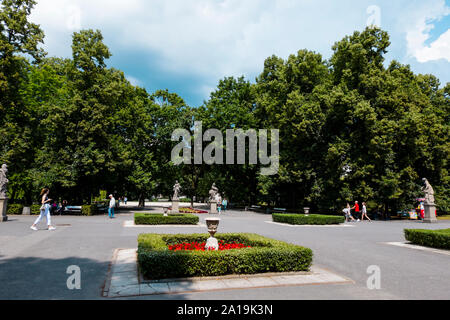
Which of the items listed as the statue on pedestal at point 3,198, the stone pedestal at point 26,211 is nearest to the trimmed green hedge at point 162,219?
the statue on pedestal at point 3,198

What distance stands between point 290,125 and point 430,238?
22.2 metres

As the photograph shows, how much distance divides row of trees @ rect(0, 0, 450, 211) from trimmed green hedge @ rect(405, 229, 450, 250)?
48.4ft

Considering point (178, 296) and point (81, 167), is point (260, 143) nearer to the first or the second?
point (81, 167)

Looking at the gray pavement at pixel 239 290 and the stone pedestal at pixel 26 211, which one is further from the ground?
the stone pedestal at pixel 26 211

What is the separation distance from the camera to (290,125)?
32281 mm

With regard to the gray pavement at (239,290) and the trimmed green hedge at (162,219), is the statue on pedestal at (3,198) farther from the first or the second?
the trimmed green hedge at (162,219)

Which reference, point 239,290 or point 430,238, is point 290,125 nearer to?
point 430,238

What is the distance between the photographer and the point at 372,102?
27766 mm

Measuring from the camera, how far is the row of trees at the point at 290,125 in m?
25.4

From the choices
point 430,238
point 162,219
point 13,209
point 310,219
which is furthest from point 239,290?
point 13,209

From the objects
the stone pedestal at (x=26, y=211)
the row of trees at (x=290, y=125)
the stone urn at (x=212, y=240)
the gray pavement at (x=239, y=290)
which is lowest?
the gray pavement at (x=239, y=290)

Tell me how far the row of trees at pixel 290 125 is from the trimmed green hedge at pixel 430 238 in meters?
14.7

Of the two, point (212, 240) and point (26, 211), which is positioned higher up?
point (212, 240)

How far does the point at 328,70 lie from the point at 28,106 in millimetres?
35314
